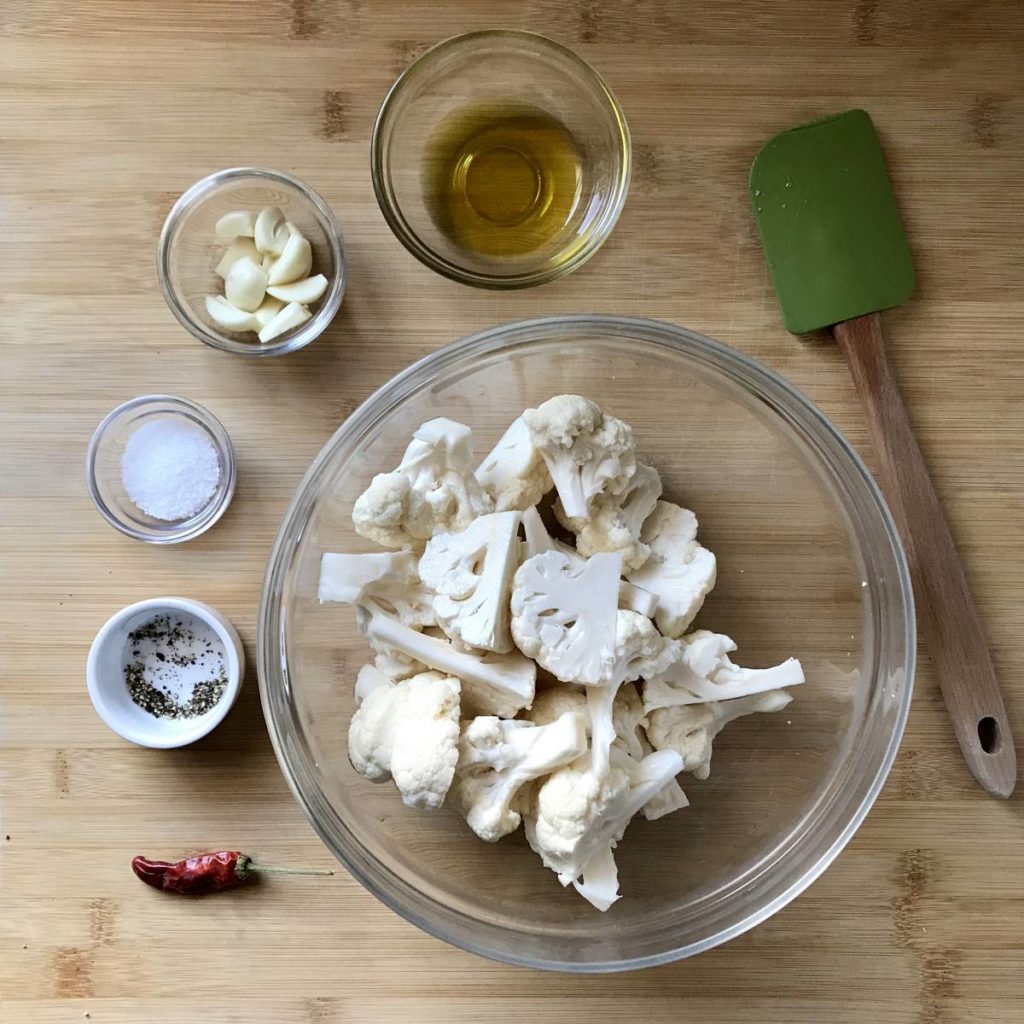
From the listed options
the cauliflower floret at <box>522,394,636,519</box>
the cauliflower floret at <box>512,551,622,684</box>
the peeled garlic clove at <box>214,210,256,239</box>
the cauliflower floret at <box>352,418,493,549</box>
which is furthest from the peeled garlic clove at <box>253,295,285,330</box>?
the cauliflower floret at <box>512,551,622,684</box>

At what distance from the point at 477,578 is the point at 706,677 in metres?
0.32

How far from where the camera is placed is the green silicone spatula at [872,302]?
4.62ft

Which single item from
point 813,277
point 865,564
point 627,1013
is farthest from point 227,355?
point 627,1013

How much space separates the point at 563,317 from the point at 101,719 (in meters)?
0.90

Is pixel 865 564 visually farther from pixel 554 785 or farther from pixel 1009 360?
pixel 554 785

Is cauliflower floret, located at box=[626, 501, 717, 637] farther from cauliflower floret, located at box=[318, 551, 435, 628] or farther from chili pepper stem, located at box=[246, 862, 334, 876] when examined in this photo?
chili pepper stem, located at box=[246, 862, 334, 876]

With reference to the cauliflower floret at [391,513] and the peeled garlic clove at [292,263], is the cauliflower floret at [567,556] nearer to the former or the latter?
the cauliflower floret at [391,513]

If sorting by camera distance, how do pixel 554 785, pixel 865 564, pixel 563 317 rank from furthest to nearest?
1. pixel 865 564
2. pixel 563 317
3. pixel 554 785

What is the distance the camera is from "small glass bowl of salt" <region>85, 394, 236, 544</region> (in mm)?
1438

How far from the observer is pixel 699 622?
4.56 ft

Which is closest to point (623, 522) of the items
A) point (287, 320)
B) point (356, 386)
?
point (356, 386)

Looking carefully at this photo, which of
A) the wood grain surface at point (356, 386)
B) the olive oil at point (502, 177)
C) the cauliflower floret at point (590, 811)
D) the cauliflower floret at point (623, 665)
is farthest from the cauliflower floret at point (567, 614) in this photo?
the olive oil at point (502, 177)

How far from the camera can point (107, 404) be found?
1.47m

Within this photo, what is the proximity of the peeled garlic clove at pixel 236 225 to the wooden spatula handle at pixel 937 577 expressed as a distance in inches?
34.0
